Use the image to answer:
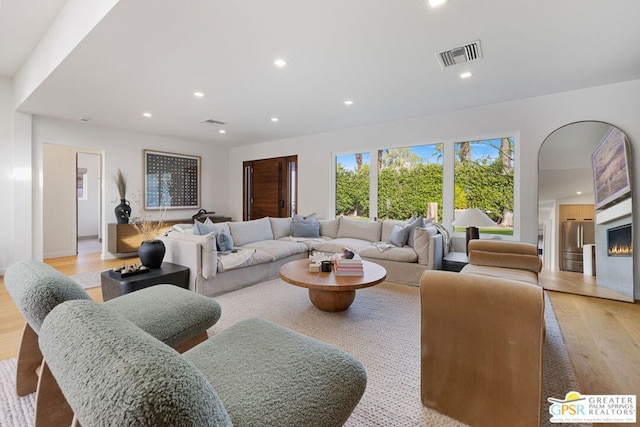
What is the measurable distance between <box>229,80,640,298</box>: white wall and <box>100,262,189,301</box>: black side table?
3.26 m

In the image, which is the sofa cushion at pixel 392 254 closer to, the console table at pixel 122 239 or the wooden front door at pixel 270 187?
the wooden front door at pixel 270 187

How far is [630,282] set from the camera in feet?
10.7

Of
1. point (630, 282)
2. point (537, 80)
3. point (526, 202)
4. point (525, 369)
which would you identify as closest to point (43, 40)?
point (525, 369)

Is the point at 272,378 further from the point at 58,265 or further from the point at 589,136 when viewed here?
the point at 58,265

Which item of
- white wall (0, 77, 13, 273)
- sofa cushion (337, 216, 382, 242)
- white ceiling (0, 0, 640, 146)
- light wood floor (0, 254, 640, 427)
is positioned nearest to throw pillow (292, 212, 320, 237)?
sofa cushion (337, 216, 382, 242)

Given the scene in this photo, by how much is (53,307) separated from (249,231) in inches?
136

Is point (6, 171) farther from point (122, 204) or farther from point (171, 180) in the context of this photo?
point (171, 180)

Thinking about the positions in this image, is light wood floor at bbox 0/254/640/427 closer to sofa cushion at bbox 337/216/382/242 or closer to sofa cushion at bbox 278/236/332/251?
sofa cushion at bbox 337/216/382/242

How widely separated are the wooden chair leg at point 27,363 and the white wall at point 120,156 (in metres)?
4.26

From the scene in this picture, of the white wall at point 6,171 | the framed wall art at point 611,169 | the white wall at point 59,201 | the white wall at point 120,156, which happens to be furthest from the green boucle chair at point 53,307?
the white wall at point 59,201

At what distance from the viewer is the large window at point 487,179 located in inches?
161

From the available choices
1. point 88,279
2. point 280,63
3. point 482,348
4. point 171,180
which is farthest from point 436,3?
point 171,180

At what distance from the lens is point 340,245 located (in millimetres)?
4371

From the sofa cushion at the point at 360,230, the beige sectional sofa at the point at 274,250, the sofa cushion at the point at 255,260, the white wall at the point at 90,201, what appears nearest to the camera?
the beige sectional sofa at the point at 274,250
